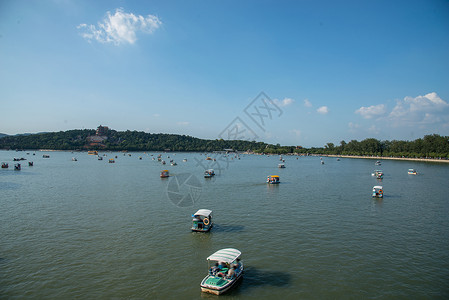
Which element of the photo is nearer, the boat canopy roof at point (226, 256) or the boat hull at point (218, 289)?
the boat hull at point (218, 289)

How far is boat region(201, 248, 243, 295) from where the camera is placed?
47.9 ft

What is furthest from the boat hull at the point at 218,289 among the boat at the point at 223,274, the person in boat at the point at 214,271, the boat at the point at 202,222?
the boat at the point at 202,222

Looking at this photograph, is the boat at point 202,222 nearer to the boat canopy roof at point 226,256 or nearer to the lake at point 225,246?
the lake at point 225,246

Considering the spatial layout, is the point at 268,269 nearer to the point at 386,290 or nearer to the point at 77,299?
the point at 386,290

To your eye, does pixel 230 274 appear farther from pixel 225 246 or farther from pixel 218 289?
pixel 225 246

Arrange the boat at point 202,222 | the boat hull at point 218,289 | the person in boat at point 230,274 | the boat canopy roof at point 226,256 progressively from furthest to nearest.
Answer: the boat at point 202,222 → the boat canopy roof at point 226,256 → the person in boat at point 230,274 → the boat hull at point 218,289

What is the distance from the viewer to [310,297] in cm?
1471

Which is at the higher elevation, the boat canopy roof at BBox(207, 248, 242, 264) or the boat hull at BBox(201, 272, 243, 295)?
the boat canopy roof at BBox(207, 248, 242, 264)

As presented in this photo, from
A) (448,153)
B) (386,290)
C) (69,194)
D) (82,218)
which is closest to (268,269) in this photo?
(386,290)

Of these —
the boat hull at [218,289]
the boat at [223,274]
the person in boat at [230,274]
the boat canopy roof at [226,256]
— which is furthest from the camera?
the boat canopy roof at [226,256]

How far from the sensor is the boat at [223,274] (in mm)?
14606

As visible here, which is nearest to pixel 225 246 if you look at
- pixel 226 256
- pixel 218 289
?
pixel 226 256

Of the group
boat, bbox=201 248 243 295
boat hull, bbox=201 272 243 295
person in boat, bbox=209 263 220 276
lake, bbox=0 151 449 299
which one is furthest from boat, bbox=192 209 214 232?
boat hull, bbox=201 272 243 295

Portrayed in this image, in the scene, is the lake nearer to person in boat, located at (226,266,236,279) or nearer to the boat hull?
the boat hull
